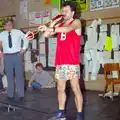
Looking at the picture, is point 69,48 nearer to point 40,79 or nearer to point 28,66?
point 40,79

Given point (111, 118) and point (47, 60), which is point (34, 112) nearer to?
point (111, 118)

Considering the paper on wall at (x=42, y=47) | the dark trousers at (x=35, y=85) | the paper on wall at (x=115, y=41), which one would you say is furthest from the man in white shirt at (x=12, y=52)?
the paper on wall at (x=42, y=47)

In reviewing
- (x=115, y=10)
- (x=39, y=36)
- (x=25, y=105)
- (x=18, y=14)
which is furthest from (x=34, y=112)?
(x=18, y=14)

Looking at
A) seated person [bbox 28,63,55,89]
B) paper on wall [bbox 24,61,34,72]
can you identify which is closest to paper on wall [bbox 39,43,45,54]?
paper on wall [bbox 24,61,34,72]

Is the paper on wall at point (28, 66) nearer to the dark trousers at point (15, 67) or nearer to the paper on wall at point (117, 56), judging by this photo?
the paper on wall at point (117, 56)

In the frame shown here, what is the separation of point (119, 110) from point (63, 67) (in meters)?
1.53

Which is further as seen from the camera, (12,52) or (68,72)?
(12,52)

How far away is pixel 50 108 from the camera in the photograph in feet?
16.1

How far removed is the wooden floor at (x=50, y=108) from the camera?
170 inches

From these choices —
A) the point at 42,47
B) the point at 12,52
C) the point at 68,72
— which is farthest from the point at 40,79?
the point at 68,72

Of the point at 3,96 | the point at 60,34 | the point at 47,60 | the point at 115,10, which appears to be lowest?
the point at 3,96

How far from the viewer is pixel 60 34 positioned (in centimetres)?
368

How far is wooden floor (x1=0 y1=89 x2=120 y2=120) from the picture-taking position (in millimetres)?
4328

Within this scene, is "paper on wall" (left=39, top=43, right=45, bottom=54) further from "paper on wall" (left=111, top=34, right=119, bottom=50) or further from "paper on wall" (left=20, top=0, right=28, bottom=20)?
"paper on wall" (left=111, top=34, right=119, bottom=50)
